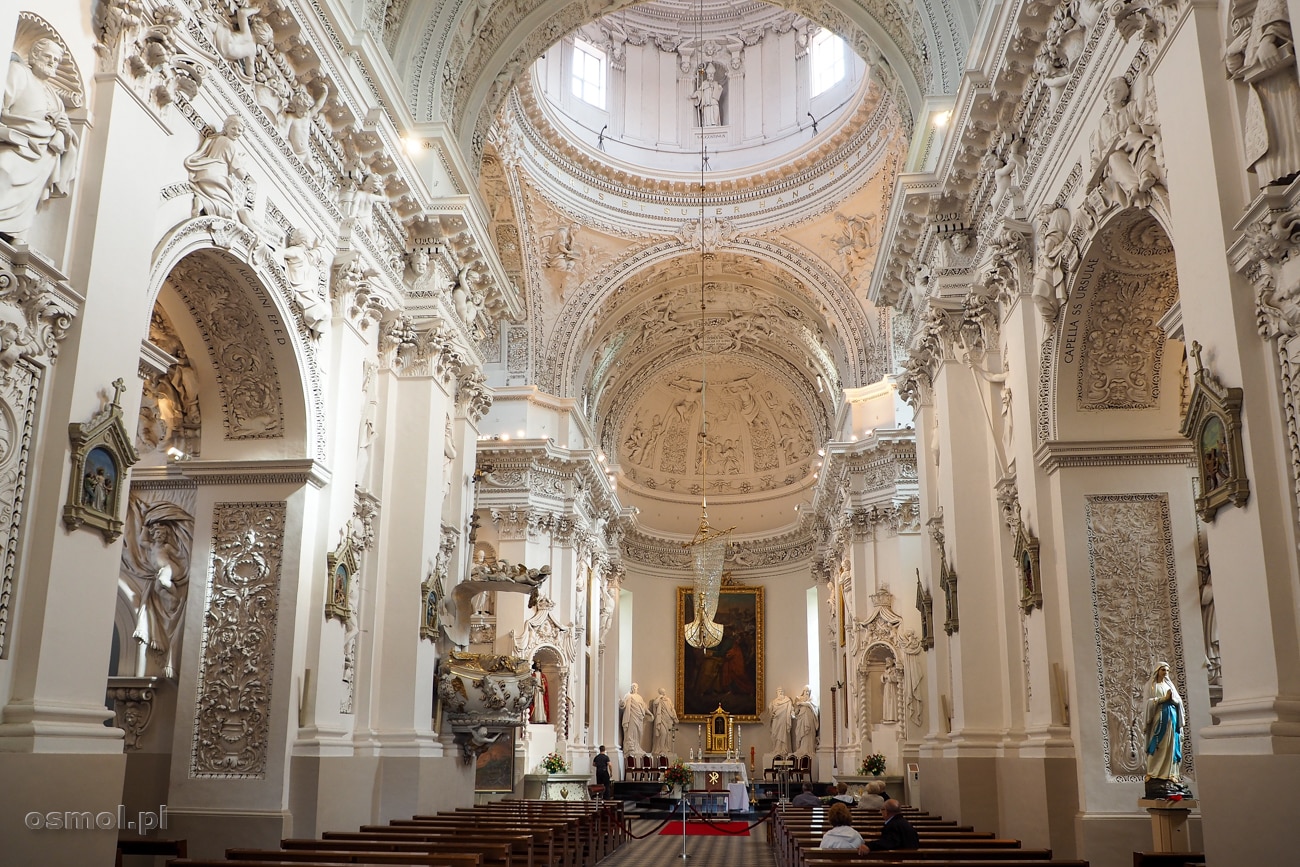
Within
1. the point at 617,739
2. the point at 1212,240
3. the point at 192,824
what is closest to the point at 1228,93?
the point at 1212,240

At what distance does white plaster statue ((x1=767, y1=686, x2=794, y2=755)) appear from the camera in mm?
30797

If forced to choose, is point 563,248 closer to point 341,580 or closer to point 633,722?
point 633,722

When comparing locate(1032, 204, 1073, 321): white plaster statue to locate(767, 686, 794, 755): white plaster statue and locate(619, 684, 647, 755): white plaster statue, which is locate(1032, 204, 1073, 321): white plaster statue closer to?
locate(767, 686, 794, 755): white plaster statue

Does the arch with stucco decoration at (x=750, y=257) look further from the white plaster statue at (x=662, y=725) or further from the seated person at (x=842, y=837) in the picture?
the seated person at (x=842, y=837)

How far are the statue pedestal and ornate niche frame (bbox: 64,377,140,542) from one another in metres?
7.35

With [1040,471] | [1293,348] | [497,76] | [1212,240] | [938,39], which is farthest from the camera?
[497,76]

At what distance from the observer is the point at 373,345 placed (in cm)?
1234

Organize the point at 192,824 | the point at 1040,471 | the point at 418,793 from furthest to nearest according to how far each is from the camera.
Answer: the point at 418,793, the point at 1040,471, the point at 192,824

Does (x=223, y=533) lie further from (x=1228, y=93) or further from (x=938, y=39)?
(x=938, y=39)

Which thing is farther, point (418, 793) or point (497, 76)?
point (497, 76)

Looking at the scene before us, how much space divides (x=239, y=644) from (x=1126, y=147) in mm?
8445

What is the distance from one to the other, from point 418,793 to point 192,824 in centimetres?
299

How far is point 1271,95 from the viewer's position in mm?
5965

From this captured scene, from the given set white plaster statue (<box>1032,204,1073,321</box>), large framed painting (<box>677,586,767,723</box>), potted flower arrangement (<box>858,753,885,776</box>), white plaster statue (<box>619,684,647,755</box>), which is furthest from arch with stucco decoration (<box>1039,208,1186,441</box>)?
large framed painting (<box>677,586,767,723</box>)
